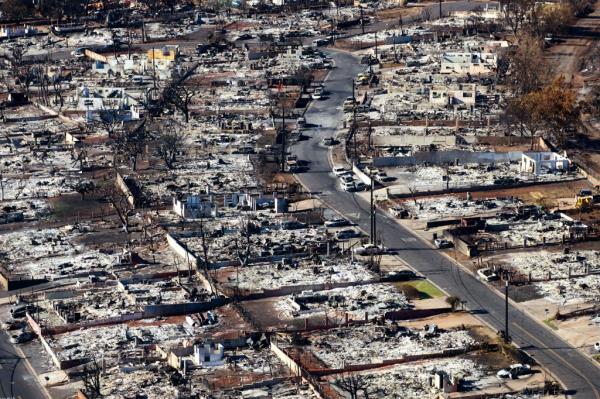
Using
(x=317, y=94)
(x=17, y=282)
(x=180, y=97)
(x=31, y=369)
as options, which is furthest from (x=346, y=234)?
(x=317, y=94)

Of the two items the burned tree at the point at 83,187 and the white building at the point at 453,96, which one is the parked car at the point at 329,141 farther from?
the burned tree at the point at 83,187

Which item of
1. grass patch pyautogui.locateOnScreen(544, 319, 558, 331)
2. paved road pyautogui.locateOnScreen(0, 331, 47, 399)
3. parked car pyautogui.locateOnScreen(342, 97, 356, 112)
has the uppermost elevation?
parked car pyautogui.locateOnScreen(342, 97, 356, 112)


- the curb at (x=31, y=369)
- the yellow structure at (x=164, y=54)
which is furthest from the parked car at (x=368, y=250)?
the yellow structure at (x=164, y=54)

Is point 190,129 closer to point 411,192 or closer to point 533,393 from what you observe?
point 411,192

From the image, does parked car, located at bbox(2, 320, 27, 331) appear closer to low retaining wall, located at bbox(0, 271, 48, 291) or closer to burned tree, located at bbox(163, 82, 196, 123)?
low retaining wall, located at bbox(0, 271, 48, 291)

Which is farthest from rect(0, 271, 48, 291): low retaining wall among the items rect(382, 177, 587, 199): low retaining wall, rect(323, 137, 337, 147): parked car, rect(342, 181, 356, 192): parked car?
rect(323, 137, 337, 147): parked car
